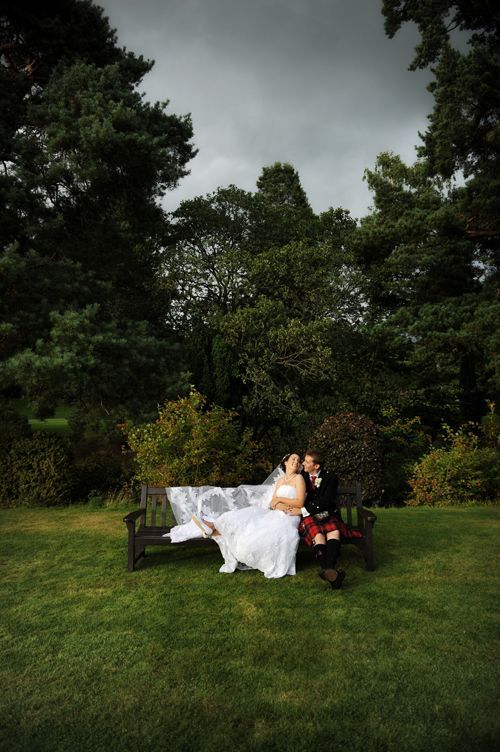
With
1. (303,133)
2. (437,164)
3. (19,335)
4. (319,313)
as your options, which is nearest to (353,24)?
(303,133)

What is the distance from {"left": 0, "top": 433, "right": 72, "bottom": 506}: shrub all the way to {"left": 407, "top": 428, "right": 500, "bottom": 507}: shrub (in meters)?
7.22

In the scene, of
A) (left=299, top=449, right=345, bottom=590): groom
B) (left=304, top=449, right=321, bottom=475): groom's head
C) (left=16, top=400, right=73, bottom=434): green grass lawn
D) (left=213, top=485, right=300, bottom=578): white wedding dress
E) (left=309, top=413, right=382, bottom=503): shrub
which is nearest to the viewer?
(left=299, top=449, right=345, bottom=590): groom

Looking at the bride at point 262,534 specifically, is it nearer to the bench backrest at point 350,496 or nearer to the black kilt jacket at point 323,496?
the black kilt jacket at point 323,496

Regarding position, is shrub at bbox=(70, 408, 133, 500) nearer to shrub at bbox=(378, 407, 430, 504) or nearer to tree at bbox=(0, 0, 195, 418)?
tree at bbox=(0, 0, 195, 418)

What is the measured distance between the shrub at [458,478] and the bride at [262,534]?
5804 mm

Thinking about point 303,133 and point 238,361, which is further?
point 238,361

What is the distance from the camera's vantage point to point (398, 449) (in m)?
14.4

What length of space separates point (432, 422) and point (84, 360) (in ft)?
37.1

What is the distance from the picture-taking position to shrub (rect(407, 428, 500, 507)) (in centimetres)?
1067

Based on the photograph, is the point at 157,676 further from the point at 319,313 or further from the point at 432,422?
the point at 432,422

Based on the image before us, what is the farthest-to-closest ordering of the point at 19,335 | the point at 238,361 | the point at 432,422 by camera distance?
the point at 432,422
the point at 238,361
the point at 19,335

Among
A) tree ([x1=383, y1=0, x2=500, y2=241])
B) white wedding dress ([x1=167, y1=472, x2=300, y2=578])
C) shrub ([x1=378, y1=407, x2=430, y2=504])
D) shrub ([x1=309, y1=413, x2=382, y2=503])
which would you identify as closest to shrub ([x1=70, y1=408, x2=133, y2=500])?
shrub ([x1=309, y1=413, x2=382, y2=503])

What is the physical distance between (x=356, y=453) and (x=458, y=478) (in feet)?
7.36

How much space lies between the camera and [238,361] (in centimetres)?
1390
